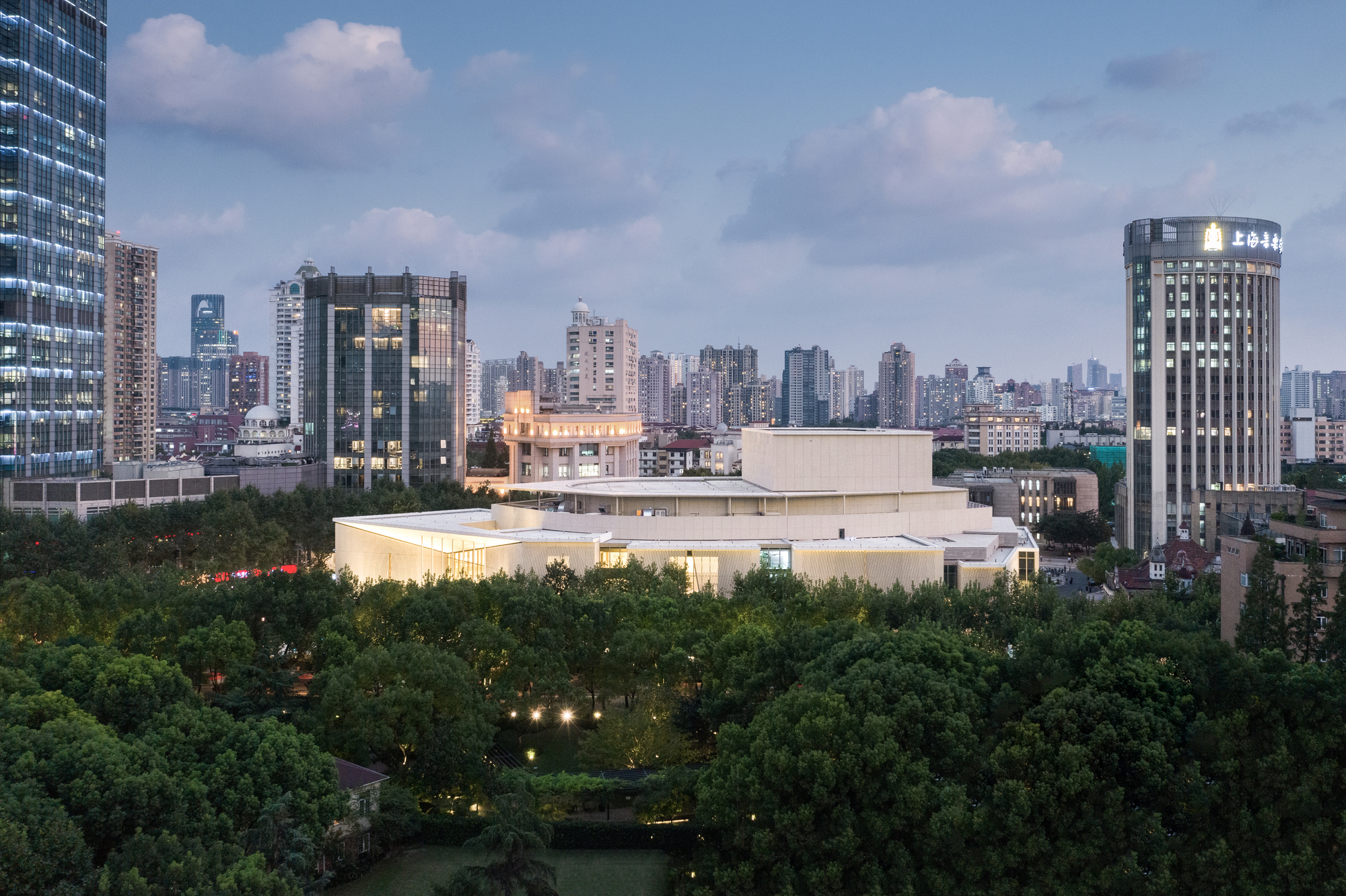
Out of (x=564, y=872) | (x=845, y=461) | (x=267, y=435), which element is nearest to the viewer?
(x=564, y=872)

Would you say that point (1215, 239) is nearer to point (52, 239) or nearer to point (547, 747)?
point (547, 747)

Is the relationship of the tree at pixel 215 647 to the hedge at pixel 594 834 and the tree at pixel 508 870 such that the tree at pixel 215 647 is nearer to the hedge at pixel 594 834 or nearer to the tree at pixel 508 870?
the hedge at pixel 594 834

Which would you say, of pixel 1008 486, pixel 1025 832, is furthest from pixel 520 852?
pixel 1008 486

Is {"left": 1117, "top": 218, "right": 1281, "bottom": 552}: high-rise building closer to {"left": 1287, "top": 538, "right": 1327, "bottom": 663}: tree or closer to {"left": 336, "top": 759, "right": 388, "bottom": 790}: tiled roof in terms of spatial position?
{"left": 1287, "top": 538, "right": 1327, "bottom": 663}: tree

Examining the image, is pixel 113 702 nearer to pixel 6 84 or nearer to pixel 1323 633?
pixel 1323 633

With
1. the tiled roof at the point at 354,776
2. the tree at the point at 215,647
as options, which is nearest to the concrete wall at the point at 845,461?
the tree at the point at 215,647

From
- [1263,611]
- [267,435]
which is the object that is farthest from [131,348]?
[1263,611]
